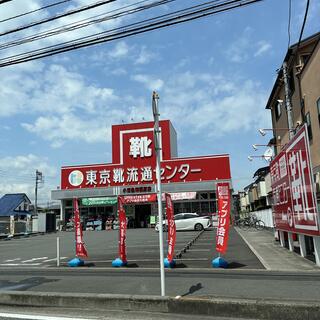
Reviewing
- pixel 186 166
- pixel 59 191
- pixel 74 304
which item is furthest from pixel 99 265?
pixel 59 191

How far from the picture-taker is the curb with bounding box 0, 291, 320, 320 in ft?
19.7

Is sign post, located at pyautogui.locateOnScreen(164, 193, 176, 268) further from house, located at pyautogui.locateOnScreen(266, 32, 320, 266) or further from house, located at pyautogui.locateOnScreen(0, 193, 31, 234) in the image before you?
house, located at pyautogui.locateOnScreen(0, 193, 31, 234)

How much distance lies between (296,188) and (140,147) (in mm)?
32037

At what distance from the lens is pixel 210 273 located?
1035cm

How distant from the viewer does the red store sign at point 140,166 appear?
1615 inches

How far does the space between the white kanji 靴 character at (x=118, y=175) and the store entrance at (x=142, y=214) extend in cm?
355

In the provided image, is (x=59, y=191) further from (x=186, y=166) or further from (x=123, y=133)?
(x=186, y=166)

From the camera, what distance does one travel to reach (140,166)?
4256 centimetres

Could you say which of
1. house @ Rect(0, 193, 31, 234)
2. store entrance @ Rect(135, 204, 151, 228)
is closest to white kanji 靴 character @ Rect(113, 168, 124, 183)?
store entrance @ Rect(135, 204, 151, 228)

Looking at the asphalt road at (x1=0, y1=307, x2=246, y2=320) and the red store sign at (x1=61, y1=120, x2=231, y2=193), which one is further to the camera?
the red store sign at (x1=61, y1=120, x2=231, y2=193)

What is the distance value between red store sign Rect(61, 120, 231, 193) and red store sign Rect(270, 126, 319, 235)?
2572 cm

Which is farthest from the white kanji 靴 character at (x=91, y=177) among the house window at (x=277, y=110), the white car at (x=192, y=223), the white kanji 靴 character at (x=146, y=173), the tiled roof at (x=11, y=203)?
the house window at (x=277, y=110)

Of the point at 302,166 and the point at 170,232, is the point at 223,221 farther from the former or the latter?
the point at 302,166

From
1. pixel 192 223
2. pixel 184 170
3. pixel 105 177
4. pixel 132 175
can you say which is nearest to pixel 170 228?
pixel 192 223
